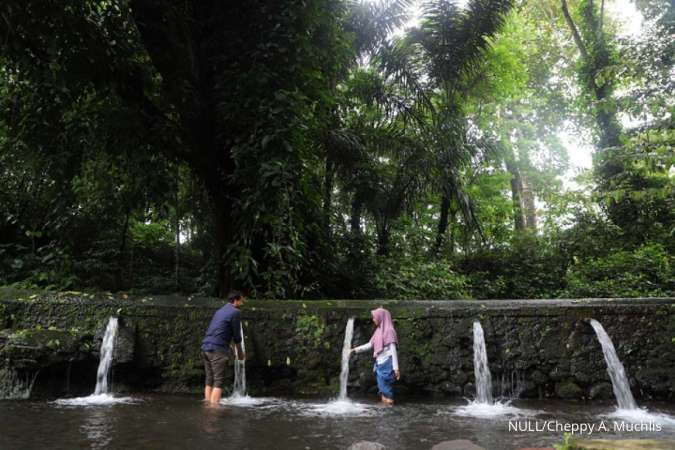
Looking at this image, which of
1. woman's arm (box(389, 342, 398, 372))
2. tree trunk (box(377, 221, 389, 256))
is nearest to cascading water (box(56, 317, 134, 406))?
woman's arm (box(389, 342, 398, 372))

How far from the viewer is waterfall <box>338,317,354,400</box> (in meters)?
6.71

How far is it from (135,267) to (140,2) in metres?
7.20

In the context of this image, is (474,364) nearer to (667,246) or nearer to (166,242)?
(667,246)

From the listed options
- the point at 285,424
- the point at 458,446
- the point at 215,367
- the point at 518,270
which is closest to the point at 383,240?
the point at 518,270

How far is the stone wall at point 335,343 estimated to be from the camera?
6.58m

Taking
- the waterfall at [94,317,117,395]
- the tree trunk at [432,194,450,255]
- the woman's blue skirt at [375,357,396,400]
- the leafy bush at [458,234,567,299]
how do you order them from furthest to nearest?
the tree trunk at [432,194,450,255]
the leafy bush at [458,234,567,299]
the waterfall at [94,317,117,395]
the woman's blue skirt at [375,357,396,400]

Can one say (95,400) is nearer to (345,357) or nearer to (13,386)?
(13,386)

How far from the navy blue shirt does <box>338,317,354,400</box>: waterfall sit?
4.80 ft

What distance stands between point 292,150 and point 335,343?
329cm

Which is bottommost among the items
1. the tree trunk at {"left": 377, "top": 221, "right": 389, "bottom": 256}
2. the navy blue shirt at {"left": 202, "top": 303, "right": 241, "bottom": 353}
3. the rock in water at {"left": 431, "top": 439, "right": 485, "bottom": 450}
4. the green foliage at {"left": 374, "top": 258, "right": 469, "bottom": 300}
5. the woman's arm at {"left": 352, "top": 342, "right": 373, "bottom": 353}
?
the rock in water at {"left": 431, "top": 439, "right": 485, "bottom": 450}

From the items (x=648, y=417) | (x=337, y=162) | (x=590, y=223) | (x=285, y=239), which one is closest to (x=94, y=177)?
(x=285, y=239)

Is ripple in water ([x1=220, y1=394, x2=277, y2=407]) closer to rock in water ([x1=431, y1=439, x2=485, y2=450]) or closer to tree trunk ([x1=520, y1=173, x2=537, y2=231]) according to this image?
rock in water ([x1=431, y1=439, x2=485, y2=450])

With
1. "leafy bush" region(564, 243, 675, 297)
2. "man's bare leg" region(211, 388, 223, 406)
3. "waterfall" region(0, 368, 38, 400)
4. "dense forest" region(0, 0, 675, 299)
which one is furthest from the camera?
"leafy bush" region(564, 243, 675, 297)

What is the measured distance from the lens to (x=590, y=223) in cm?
1468
